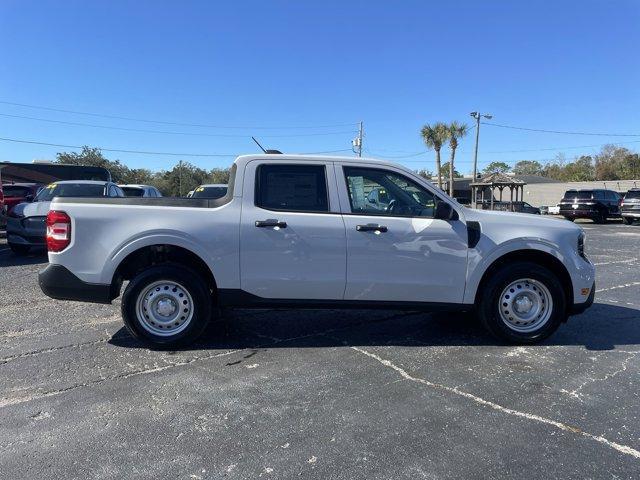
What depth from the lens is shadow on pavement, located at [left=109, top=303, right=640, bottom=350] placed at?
502 cm

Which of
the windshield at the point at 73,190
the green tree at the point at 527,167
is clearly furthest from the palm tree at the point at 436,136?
the green tree at the point at 527,167

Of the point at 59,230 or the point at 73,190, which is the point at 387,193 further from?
the point at 73,190

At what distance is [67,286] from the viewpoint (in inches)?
181

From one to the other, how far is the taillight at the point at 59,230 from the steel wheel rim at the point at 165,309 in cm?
89

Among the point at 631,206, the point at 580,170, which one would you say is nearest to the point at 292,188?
the point at 631,206

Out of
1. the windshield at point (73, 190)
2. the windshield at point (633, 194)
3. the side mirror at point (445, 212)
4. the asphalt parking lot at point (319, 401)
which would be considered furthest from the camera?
the windshield at point (633, 194)

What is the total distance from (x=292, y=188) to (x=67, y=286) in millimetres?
2333

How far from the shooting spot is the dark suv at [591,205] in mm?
24391

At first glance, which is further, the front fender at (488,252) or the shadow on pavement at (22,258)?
the shadow on pavement at (22,258)

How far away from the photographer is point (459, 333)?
5.38m

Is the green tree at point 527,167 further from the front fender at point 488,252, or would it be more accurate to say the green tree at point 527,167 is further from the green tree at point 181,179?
the front fender at point 488,252

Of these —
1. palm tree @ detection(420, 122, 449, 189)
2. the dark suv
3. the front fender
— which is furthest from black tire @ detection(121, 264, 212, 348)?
palm tree @ detection(420, 122, 449, 189)

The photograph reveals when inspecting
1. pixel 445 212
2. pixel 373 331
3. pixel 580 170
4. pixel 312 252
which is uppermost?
pixel 580 170

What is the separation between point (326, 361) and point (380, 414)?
111 cm
